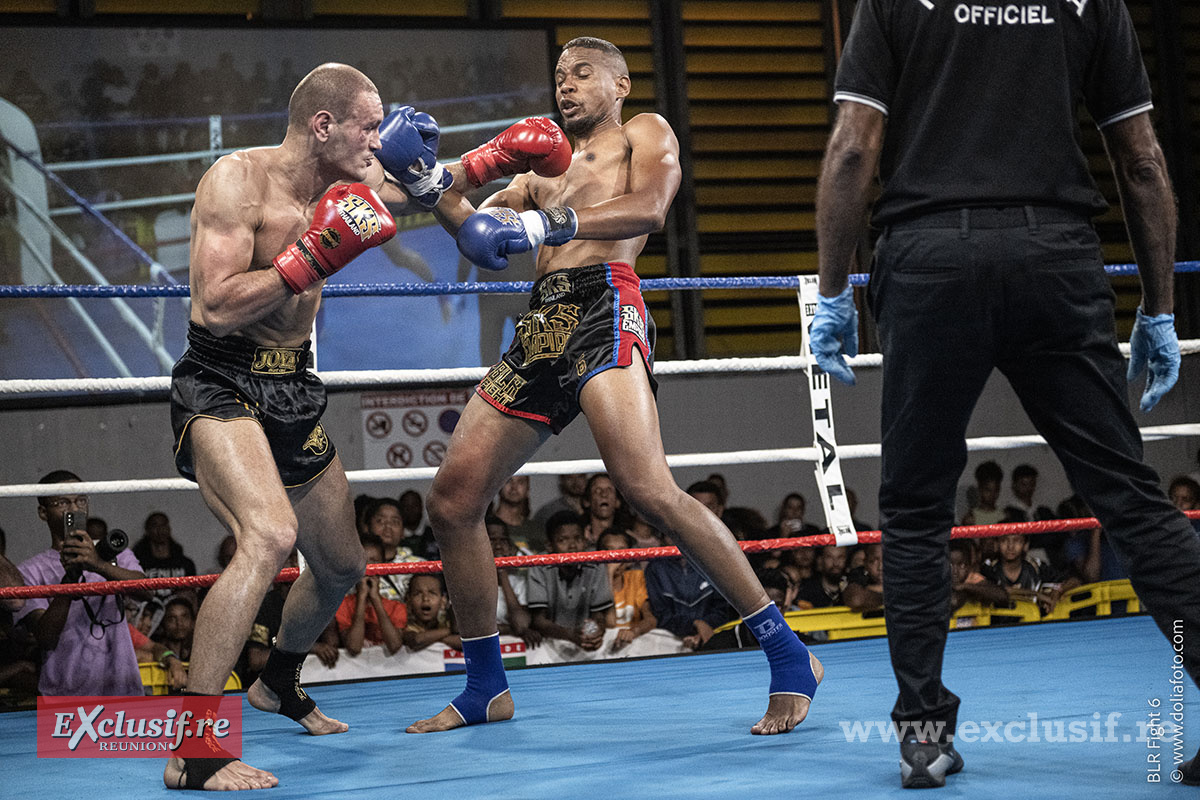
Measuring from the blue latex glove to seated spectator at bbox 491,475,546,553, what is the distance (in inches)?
120

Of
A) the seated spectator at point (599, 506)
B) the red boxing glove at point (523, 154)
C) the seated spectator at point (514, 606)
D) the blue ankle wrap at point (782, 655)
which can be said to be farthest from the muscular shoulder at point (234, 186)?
the seated spectator at point (599, 506)

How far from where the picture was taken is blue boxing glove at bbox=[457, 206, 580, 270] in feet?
6.61

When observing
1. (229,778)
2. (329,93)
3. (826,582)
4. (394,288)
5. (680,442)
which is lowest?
(826,582)

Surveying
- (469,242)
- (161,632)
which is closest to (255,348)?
(469,242)

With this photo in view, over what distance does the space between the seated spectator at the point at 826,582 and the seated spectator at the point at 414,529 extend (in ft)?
4.42

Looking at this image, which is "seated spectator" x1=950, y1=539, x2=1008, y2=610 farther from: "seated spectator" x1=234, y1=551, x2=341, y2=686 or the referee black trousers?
the referee black trousers

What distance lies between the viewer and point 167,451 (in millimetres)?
5199

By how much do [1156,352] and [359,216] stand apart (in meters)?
1.19

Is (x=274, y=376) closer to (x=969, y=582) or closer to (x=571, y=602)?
(x=571, y=602)

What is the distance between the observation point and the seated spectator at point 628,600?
4.10 meters

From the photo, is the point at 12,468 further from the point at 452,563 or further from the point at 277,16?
the point at 452,563

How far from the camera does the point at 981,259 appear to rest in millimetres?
1439

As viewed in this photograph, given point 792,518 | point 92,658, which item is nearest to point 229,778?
point 92,658

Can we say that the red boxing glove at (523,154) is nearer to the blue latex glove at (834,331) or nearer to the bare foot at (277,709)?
the blue latex glove at (834,331)
